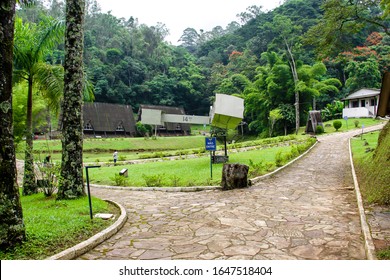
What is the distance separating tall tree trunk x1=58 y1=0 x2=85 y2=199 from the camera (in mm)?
7184

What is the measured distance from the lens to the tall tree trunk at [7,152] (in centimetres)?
379

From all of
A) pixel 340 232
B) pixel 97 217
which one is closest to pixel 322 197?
pixel 340 232

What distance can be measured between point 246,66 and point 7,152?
4927cm

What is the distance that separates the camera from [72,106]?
7.20 meters

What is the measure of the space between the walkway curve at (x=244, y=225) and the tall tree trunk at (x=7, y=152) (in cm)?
94

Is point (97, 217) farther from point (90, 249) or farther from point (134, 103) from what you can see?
point (134, 103)

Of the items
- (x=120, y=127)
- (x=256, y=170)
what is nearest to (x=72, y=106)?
(x=256, y=170)

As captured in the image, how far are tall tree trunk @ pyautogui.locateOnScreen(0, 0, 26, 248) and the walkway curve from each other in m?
0.94

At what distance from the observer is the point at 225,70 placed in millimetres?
57500

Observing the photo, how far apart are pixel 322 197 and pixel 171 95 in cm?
5098

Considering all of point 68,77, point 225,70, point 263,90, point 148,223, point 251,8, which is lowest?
point 148,223

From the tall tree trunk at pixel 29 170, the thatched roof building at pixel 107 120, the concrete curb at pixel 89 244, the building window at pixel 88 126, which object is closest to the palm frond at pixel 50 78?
the tall tree trunk at pixel 29 170

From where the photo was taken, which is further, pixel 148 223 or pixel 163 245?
pixel 148 223

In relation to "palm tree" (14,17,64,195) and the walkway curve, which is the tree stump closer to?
the walkway curve
